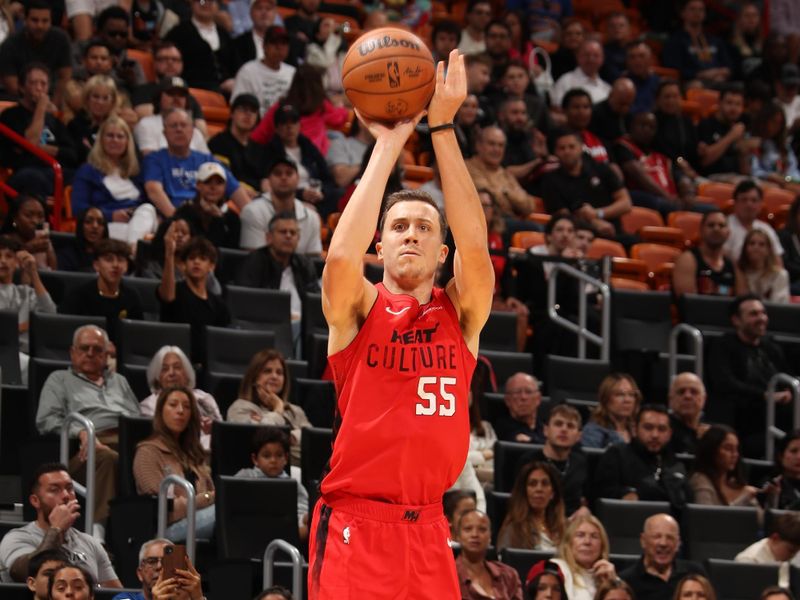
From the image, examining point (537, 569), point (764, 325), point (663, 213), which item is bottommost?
point (537, 569)

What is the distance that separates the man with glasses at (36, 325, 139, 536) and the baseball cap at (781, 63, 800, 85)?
847cm

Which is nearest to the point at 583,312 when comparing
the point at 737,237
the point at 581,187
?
the point at 581,187

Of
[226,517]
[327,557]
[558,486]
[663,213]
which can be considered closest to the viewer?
[327,557]

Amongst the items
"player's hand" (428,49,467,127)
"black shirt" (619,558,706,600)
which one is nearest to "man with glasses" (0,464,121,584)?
"black shirt" (619,558,706,600)

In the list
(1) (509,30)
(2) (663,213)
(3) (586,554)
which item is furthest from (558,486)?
(1) (509,30)

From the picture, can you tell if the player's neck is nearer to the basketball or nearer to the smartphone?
the basketball

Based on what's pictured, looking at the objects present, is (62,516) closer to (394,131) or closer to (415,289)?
(415,289)

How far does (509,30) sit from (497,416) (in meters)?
5.24

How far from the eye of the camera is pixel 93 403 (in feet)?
29.9

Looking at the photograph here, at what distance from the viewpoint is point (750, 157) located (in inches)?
586

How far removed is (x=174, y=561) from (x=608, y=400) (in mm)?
4096

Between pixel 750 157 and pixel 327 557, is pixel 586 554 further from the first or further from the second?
pixel 750 157

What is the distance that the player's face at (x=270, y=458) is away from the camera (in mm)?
8828

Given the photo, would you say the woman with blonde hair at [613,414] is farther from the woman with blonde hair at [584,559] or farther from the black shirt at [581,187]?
the black shirt at [581,187]
